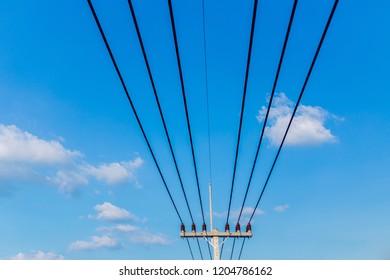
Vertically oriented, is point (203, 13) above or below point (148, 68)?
above

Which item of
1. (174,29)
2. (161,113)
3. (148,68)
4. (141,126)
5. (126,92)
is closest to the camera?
(174,29)

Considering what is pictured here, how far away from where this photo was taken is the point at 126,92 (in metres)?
7.39

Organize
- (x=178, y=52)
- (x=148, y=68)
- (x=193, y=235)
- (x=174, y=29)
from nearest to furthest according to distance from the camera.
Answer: (x=174, y=29)
(x=178, y=52)
(x=148, y=68)
(x=193, y=235)

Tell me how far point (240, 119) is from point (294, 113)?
1.16 metres

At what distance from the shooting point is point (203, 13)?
8398mm
